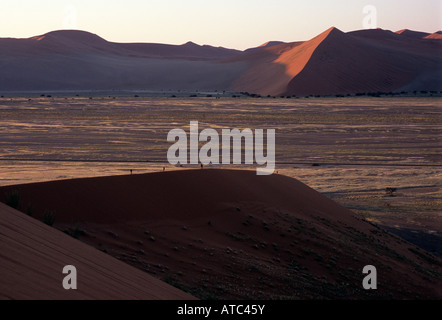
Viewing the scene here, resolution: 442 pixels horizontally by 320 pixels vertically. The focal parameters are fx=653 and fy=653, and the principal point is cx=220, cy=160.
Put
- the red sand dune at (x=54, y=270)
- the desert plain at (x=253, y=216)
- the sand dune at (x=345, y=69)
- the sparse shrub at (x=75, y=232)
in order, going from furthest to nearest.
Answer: the sand dune at (x=345, y=69), the desert plain at (x=253, y=216), the sparse shrub at (x=75, y=232), the red sand dune at (x=54, y=270)

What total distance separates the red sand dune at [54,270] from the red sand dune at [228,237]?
2.92ft

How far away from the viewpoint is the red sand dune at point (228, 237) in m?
9.38

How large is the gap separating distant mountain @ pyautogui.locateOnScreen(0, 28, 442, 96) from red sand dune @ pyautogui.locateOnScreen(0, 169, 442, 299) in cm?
6909

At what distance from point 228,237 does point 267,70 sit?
9411 centimetres

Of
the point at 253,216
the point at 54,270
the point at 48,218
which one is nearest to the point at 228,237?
the point at 253,216

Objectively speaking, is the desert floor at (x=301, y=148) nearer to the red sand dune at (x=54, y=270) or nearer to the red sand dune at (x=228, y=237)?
the red sand dune at (x=228, y=237)

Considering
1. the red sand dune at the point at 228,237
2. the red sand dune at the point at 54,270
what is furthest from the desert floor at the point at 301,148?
the red sand dune at the point at 54,270

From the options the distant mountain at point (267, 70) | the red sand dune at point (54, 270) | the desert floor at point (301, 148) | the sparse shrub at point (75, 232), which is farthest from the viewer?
the distant mountain at point (267, 70)

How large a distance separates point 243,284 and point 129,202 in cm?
296

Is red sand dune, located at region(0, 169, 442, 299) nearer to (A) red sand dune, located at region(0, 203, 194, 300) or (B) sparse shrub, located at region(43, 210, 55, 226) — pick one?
(B) sparse shrub, located at region(43, 210, 55, 226)

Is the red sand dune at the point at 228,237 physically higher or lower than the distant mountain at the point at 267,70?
lower

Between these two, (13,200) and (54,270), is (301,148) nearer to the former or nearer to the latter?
(13,200)

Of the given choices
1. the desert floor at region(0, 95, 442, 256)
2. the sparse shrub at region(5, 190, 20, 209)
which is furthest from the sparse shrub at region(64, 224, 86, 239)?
the desert floor at region(0, 95, 442, 256)

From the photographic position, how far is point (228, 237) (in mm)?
11148
